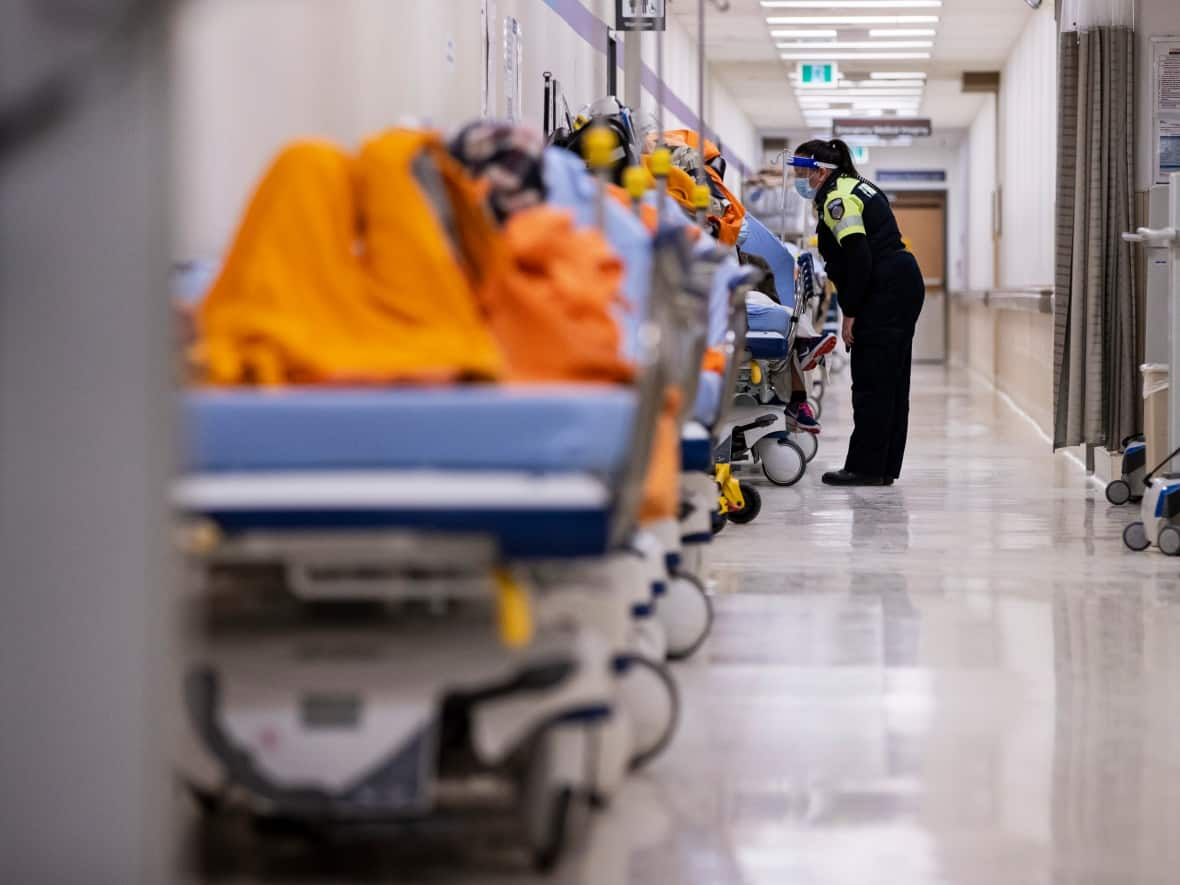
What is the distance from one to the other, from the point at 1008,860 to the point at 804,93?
52.6 feet

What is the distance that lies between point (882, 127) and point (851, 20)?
18.8 ft

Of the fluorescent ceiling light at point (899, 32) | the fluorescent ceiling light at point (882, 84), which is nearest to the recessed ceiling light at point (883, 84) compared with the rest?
the fluorescent ceiling light at point (882, 84)

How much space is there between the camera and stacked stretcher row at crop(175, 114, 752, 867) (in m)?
2.16

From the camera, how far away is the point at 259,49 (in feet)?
12.6

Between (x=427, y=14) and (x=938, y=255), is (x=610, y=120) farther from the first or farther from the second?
(x=938, y=255)

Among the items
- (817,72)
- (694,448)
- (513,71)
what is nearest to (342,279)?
(694,448)

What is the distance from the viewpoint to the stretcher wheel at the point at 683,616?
3.81 metres

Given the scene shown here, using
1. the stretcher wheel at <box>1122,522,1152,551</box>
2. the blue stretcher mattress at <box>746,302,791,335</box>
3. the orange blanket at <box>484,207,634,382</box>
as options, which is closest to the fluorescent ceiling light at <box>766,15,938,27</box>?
the blue stretcher mattress at <box>746,302,791,335</box>

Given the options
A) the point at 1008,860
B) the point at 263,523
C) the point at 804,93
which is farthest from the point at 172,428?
the point at 804,93

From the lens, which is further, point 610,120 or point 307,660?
point 610,120

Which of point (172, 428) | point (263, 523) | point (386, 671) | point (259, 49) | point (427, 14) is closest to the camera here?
point (172, 428)

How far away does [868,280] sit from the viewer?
24.0ft

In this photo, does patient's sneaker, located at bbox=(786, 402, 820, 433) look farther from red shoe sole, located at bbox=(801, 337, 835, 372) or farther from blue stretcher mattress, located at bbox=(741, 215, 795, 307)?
blue stretcher mattress, located at bbox=(741, 215, 795, 307)

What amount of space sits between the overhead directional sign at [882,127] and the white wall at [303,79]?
12.3m
